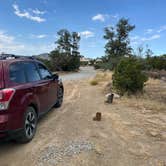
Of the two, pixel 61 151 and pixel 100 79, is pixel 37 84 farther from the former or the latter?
pixel 100 79

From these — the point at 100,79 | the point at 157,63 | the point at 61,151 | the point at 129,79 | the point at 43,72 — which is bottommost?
the point at 100,79

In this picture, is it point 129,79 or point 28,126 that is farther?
point 129,79

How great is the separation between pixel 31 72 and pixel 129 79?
18.8 feet

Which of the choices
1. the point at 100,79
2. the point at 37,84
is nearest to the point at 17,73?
the point at 37,84

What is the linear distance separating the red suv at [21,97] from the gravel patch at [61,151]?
0.60 meters

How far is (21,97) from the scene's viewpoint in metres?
4.27

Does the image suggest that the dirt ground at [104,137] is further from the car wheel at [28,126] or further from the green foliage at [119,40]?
the green foliage at [119,40]

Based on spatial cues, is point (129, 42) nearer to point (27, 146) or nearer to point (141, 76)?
point (141, 76)

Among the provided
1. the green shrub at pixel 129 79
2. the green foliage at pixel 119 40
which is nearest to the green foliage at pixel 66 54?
the green foliage at pixel 119 40

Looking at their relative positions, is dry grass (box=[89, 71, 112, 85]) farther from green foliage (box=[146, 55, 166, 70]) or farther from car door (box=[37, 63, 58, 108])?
green foliage (box=[146, 55, 166, 70])

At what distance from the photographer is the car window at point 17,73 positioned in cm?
439

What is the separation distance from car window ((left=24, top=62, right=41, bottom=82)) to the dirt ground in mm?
1199

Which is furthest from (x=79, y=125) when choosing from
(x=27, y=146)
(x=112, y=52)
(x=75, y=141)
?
(x=112, y=52)

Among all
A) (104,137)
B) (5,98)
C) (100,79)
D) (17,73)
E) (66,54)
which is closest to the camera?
(5,98)
